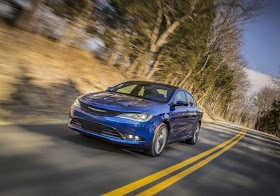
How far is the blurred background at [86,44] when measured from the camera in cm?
832

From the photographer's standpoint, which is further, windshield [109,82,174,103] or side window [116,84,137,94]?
side window [116,84,137,94]

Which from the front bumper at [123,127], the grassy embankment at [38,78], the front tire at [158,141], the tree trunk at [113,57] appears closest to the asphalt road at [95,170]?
the front tire at [158,141]

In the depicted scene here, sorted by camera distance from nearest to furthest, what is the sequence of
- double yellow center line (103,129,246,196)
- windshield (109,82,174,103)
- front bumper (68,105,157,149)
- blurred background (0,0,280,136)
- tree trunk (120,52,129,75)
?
double yellow center line (103,129,246,196) → front bumper (68,105,157,149) → windshield (109,82,174,103) → blurred background (0,0,280,136) → tree trunk (120,52,129,75)

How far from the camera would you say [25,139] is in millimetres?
5148

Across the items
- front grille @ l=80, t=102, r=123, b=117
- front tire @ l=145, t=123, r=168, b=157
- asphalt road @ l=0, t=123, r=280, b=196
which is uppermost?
front grille @ l=80, t=102, r=123, b=117

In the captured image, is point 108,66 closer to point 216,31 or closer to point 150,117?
point 150,117

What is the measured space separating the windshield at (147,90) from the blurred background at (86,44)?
238 cm

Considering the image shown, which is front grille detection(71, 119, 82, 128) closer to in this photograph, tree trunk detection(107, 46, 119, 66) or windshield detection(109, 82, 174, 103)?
windshield detection(109, 82, 174, 103)

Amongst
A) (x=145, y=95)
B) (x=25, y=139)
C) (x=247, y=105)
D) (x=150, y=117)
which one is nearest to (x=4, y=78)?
(x=25, y=139)

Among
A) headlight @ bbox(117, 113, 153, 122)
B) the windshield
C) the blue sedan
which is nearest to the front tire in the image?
the blue sedan

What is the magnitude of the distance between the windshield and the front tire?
674 mm

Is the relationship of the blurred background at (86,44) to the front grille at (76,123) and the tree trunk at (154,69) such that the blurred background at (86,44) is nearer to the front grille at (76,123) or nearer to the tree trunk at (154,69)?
the tree trunk at (154,69)

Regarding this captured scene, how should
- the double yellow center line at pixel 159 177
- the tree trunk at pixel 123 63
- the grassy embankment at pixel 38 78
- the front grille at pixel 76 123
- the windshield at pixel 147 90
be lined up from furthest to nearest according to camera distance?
the tree trunk at pixel 123 63, the grassy embankment at pixel 38 78, the windshield at pixel 147 90, the front grille at pixel 76 123, the double yellow center line at pixel 159 177

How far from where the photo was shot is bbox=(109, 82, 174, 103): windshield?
6402mm
